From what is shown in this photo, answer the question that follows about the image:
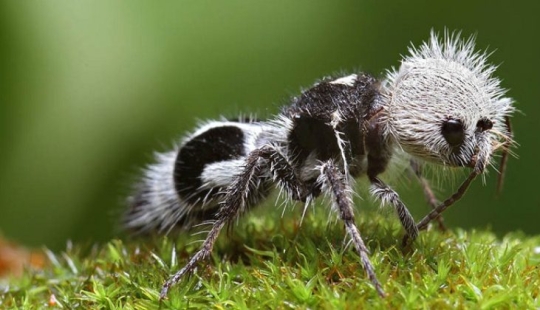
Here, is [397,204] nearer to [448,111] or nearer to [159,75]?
[448,111]

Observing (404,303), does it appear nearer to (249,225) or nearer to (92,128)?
(249,225)

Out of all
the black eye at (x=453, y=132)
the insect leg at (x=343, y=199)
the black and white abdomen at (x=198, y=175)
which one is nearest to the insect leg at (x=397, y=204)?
the insect leg at (x=343, y=199)

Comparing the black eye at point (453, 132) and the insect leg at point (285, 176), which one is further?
the insect leg at point (285, 176)

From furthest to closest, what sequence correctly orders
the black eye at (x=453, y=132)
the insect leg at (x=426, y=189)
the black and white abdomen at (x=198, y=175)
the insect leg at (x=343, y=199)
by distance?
the insect leg at (x=426, y=189) → the black and white abdomen at (x=198, y=175) → the black eye at (x=453, y=132) → the insect leg at (x=343, y=199)

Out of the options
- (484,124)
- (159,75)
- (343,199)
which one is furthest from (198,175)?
(159,75)

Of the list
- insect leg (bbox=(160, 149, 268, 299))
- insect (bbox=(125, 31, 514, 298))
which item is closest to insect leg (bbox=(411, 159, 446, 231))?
insect (bbox=(125, 31, 514, 298))

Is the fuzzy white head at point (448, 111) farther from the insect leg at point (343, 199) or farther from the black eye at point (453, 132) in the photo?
the insect leg at point (343, 199)

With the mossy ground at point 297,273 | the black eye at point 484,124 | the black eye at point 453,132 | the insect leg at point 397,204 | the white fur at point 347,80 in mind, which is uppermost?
the white fur at point 347,80

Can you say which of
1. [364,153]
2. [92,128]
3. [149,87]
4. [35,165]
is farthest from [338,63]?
[364,153]
